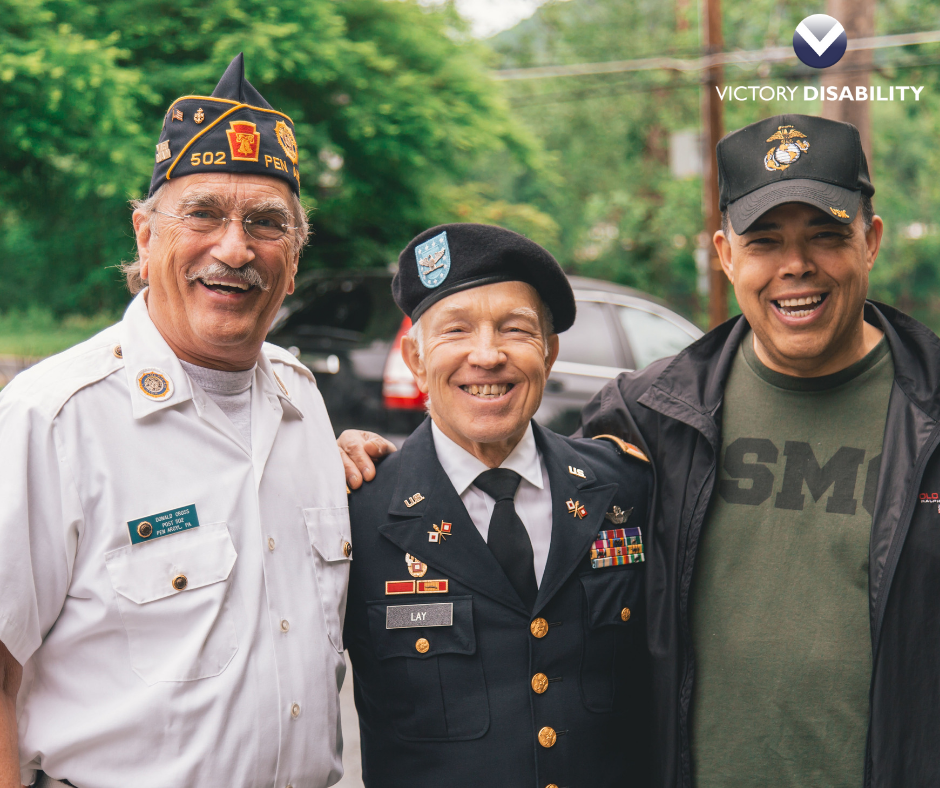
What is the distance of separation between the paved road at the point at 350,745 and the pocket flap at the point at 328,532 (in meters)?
1.51

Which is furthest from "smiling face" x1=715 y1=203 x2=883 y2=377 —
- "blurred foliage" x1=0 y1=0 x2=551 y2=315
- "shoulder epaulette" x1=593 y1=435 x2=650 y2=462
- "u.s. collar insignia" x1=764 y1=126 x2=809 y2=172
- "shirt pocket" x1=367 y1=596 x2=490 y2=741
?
"blurred foliage" x1=0 y1=0 x2=551 y2=315

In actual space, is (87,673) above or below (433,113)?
below

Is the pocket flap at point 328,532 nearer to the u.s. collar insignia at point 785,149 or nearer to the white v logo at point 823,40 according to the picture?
the u.s. collar insignia at point 785,149

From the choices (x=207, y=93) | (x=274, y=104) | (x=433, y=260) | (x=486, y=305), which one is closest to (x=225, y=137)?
(x=433, y=260)

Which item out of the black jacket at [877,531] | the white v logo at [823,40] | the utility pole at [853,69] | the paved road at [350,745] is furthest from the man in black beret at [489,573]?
the white v logo at [823,40]

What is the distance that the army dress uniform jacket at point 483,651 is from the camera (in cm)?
203

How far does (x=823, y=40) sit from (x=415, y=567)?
7.73m

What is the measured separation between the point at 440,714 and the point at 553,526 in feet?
1.73

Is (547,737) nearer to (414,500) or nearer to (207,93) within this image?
(414,500)

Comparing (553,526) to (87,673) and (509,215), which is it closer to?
(87,673)

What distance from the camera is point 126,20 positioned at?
759 centimetres

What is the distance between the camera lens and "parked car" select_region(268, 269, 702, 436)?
19.6 ft

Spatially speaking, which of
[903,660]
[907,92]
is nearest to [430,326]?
[903,660]

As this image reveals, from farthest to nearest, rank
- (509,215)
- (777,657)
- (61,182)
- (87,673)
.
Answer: (509,215)
(61,182)
(777,657)
(87,673)
